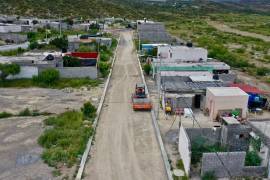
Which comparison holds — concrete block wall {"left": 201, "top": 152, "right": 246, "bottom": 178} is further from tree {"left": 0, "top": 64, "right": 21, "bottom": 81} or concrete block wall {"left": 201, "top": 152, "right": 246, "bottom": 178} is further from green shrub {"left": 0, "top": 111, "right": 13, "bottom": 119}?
tree {"left": 0, "top": 64, "right": 21, "bottom": 81}

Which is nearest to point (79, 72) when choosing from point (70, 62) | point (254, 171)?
point (70, 62)

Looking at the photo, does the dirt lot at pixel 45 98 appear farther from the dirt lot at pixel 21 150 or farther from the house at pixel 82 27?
the house at pixel 82 27

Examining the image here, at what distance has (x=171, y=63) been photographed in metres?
38.9

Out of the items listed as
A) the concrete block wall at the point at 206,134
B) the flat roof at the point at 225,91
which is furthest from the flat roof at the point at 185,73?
the concrete block wall at the point at 206,134

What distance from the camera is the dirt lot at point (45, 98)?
28.8m

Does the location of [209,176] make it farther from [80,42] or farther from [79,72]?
[80,42]

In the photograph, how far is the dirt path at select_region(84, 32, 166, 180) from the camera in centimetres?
1783

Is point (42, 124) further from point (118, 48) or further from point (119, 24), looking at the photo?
point (119, 24)

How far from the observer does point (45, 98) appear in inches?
1235

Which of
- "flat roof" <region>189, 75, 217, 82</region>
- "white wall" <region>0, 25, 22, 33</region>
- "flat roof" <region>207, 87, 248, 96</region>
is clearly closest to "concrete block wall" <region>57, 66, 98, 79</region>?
"flat roof" <region>189, 75, 217, 82</region>

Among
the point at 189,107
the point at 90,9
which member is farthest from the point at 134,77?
the point at 90,9

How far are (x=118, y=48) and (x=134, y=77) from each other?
77.3 feet

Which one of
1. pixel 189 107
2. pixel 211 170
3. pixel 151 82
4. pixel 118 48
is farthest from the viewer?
pixel 118 48

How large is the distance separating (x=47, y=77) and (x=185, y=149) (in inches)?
813
